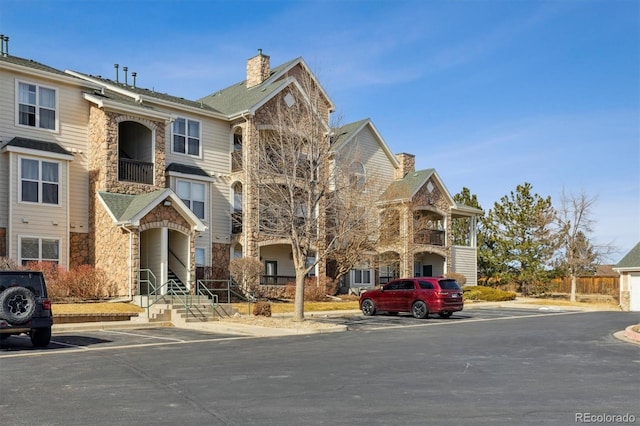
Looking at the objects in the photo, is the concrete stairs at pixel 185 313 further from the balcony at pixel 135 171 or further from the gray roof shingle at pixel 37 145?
the gray roof shingle at pixel 37 145

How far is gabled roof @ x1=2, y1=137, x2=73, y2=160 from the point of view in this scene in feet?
83.8

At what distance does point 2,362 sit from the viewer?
13.1m

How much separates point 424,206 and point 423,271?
6.02 metres

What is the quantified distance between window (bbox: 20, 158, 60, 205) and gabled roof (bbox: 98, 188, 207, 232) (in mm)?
1875

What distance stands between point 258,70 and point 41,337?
990 inches

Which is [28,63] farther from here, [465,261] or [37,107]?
[465,261]

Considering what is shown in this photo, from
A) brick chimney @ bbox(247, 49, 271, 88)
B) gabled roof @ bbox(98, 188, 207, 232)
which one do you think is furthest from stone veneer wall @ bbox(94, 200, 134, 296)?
brick chimney @ bbox(247, 49, 271, 88)

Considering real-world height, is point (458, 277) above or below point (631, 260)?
below

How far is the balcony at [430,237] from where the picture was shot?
42.5 metres

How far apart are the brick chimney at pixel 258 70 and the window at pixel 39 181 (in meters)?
14.4

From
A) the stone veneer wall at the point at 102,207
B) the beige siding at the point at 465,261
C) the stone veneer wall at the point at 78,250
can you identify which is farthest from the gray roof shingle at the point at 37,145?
the beige siding at the point at 465,261

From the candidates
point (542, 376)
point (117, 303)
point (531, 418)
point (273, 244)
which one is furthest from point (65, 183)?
point (531, 418)

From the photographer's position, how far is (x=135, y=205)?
2688 cm

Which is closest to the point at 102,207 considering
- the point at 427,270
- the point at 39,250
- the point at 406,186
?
the point at 39,250
